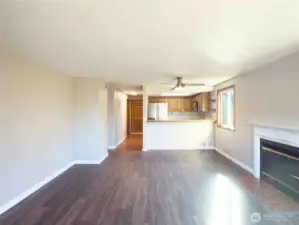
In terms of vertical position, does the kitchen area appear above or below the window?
below

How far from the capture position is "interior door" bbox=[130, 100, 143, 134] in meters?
14.4

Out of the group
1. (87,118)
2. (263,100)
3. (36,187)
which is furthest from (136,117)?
(36,187)

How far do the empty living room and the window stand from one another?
0.59 m

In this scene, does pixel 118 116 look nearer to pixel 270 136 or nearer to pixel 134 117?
pixel 134 117

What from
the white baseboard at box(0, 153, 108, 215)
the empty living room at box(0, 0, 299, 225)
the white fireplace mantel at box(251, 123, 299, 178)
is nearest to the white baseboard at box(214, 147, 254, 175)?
the empty living room at box(0, 0, 299, 225)

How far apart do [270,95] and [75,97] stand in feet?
14.6

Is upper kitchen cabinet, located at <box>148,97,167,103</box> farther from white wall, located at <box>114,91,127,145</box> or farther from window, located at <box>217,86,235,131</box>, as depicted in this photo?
window, located at <box>217,86,235,131</box>

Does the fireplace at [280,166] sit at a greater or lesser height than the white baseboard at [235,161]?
greater

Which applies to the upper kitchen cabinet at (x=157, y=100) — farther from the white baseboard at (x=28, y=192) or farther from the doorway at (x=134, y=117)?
the white baseboard at (x=28, y=192)

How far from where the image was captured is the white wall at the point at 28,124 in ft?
11.6

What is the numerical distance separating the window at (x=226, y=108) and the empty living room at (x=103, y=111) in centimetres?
59

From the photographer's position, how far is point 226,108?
7.82 meters

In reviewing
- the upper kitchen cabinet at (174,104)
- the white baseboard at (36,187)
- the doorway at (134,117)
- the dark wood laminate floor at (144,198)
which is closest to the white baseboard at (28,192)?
the white baseboard at (36,187)

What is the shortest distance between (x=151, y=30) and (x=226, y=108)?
222 inches
